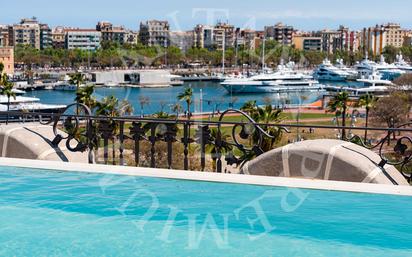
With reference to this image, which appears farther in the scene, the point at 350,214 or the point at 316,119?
the point at 316,119

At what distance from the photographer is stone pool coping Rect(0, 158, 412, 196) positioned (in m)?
Result: 5.82

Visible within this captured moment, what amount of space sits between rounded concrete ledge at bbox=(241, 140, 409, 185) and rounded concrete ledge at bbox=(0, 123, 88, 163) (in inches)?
101

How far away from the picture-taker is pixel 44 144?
25.4 feet

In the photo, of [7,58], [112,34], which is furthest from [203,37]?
[7,58]

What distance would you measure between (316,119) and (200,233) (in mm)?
52570

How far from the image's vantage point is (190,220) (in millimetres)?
5383

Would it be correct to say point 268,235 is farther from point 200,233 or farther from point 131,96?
point 131,96

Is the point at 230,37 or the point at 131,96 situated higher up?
the point at 230,37

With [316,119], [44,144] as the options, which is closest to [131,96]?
[316,119]

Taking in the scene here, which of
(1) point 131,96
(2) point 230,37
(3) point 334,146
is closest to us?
(3) point 334,146

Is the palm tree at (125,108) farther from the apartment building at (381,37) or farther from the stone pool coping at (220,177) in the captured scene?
the apartment building at (381,37)

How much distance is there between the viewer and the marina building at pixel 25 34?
155125 millimetres

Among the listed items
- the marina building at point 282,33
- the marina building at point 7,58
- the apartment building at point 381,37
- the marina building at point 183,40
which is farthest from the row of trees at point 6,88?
the apartment building at point 381,37

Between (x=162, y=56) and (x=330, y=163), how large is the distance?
134 metres
